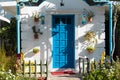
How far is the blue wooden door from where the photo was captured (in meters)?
16.5

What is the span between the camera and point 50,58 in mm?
16344

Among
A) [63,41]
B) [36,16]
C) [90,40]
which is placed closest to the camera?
[36,16]

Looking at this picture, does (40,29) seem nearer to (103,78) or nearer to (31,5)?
(31,5)

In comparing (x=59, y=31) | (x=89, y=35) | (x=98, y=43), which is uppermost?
(x=59, y=31)

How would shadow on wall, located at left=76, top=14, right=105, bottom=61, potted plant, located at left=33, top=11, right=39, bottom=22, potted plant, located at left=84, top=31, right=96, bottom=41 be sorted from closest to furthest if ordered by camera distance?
1. potted plant, located at left=33, top=11, right=39, bottom=22
2. potted plant, located at left=84, top=31, right=96, bottom=41
3. shadow on wall, located at left=76, top=14, right=105, bottom=61

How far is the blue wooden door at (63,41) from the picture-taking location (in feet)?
54.0

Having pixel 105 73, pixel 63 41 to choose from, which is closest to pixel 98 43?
pixel 63 41

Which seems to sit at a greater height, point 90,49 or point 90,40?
point 90,40

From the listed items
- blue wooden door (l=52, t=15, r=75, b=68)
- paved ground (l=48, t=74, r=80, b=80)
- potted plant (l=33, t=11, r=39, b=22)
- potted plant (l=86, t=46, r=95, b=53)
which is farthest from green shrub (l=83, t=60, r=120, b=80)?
potted plant (l=33, t=11, r=39, b=22)

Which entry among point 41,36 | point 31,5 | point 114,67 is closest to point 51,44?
point 41,36

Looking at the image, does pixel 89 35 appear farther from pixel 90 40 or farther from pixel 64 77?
pixel 64 77

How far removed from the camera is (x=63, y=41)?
1656cm

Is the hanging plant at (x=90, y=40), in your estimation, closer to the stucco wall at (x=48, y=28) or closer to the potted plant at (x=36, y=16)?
the stucco wall at (x=48, y=28)

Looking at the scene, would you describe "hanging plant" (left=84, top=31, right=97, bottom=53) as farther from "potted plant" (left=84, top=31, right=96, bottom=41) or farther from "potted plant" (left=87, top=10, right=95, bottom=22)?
"potted plant" (left=87, top=10, right=95, bottom=22)
